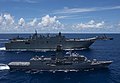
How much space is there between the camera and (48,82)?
236ft

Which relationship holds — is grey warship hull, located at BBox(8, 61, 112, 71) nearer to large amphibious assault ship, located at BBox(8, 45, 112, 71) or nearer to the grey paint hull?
large amphibious assault ship, located at BBox(8, 45, 112, 71)

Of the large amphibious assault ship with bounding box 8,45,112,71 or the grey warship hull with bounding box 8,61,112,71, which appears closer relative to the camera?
the large amphibious assault ship with bounding box 8,45,112,71

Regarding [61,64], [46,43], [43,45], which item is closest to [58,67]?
[61,64]

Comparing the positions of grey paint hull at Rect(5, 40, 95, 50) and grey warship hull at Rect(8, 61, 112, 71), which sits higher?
grey paint hull at Rect(5, 40, 95, 50)

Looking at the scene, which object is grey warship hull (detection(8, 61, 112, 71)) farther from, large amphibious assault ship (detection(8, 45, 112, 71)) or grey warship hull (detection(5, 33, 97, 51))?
grey warship hull (detection(5, 33, 97, 51))

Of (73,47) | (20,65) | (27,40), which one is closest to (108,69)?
(20,65)

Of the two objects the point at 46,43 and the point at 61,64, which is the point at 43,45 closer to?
the point at 46,43

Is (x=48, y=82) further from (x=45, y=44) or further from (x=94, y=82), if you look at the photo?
(x=45, y=44)

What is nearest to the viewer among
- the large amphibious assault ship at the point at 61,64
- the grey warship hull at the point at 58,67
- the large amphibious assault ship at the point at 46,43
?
the large amphibious assault ship at the point at 61,64

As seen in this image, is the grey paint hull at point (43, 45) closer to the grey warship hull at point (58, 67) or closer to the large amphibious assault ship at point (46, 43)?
the large amphibious assault ship at point (46, 43)

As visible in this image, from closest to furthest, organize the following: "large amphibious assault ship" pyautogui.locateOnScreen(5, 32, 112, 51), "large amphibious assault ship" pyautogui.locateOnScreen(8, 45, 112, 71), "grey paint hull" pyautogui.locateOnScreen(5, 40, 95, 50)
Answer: "large amphibious assault ship" pyautogui.locateOnScreen(8, 45, 112, 71) → "large amphibious assault ship" pyautogui.locateOnScreen(5, 32, 112, 51) → "grey paint hull" pyautogui.locateOnScreen(5, 40, 95, 50)

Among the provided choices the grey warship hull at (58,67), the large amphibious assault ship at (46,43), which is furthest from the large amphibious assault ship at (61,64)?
the large amphibious assault ship at (46,43)

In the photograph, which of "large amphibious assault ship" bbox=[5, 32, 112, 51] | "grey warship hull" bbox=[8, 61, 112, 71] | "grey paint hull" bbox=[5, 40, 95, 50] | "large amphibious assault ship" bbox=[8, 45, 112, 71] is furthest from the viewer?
"grey paint hull" bbox=[5, 40, 95, 50]

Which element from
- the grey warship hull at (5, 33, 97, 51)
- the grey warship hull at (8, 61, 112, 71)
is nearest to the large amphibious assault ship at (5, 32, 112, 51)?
the grey warship hull at (5, 33, 97, 51)
